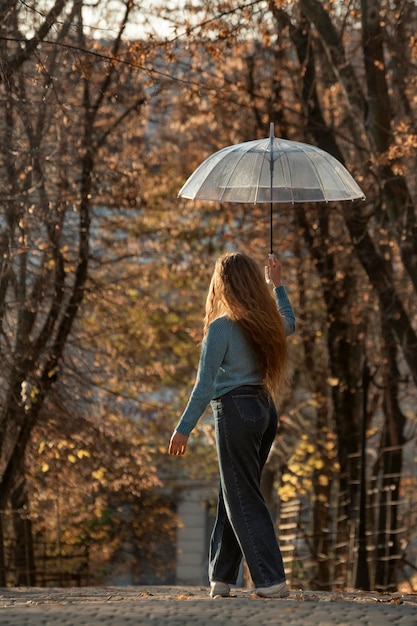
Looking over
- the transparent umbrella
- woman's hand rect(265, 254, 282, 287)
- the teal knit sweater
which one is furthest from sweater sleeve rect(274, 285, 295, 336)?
the transparent umbrella

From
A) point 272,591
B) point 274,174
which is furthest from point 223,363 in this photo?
point 274,174

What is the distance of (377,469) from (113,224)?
18.7 ft

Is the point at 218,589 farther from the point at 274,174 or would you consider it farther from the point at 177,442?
the point at 274,174

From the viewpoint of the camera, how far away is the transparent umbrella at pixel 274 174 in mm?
7625

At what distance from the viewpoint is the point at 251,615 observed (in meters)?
5.85

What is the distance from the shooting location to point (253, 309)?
→ 6621 mm

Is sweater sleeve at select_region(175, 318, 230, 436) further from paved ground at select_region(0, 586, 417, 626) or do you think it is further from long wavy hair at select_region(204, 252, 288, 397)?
paved ground at select_region(0, 586, 417, 626)

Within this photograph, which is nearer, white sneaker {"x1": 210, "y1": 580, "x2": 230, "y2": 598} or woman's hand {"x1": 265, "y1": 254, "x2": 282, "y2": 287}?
white sneaker {"x1": 210, "y1": 580, "x2": 230, "y2": 598}

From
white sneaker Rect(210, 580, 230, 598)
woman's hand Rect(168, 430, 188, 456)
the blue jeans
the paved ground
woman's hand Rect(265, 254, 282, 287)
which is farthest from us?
woman's hand Rect(265, 254, 282, 287)

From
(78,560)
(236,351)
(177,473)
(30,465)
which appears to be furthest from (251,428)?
(177,473)

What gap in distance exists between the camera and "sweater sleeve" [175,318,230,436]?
6461 millimetres

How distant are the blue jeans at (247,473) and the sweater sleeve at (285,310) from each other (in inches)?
18.9

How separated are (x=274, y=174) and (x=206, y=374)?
178 centimetres

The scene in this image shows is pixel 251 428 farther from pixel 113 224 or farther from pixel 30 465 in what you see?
pixel 113 224
